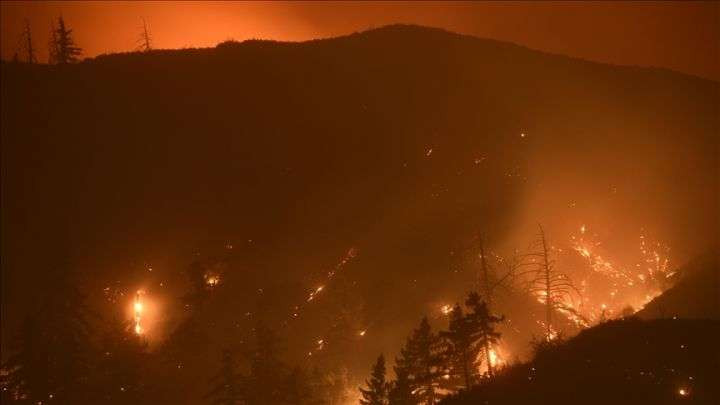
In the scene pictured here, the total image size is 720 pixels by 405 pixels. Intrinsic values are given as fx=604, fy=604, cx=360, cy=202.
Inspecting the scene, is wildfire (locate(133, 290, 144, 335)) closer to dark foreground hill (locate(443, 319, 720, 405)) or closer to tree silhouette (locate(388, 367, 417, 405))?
tree silhouette (locate(388, 367, 417, 405))

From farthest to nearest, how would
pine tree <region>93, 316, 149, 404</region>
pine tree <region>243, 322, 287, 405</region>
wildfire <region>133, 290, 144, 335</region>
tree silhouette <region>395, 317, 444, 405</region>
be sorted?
wildfire <region>133, 290, 144, 335</region>
pine tree <region>93, 316, 149, 404</region>
pine tree <region>243, 322, 287, 405</region>
tree silhouette <region>395, 317, 444, 405</region>

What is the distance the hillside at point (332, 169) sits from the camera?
193 ft

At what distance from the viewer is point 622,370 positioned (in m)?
24.1

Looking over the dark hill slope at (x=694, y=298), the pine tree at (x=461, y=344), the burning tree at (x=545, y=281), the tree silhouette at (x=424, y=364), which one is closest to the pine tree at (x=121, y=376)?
the tree silhouette at (x=424, y=364)

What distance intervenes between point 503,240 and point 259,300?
25.6 meters

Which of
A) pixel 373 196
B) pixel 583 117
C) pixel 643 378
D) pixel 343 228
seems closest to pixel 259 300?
pixel 343 228

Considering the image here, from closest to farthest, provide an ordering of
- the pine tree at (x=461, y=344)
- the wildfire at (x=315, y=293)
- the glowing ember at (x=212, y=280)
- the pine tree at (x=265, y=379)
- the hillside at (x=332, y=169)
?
the pine tree at (x=461, y=344)
the pine tree at (x=265, y=379)
the wildfire at (x=315, y=293)
the glowing ember at (x=212, y=280)
the hillside at (x=332, y=169)

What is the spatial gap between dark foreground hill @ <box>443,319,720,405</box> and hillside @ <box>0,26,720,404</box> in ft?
90.9

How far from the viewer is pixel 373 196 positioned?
68500 mm

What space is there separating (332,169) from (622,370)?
169 ft

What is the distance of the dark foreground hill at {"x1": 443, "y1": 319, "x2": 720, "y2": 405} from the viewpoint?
22.7 metres

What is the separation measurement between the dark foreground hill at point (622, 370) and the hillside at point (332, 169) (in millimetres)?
27703

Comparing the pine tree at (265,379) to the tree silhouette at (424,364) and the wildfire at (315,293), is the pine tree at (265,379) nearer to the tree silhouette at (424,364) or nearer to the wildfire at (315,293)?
the tree silhouette at (424,364)

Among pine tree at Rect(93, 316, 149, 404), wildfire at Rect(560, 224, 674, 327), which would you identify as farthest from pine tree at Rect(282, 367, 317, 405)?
wildfire at Rect(560, 224, 674, 327)
